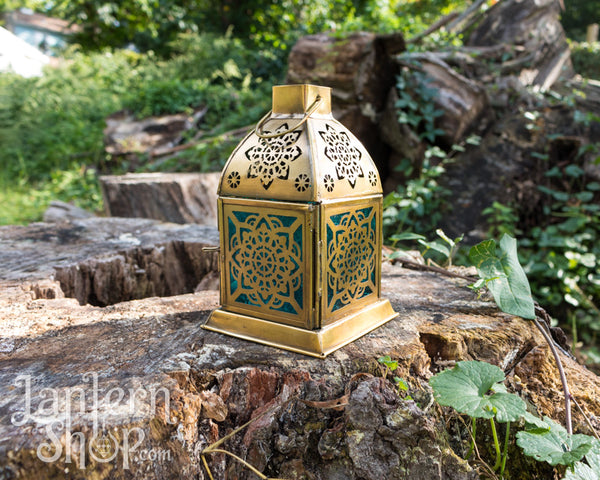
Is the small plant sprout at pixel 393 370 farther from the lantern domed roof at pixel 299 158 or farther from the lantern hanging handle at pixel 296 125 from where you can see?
the lantern hanging handle at pixel 296 125

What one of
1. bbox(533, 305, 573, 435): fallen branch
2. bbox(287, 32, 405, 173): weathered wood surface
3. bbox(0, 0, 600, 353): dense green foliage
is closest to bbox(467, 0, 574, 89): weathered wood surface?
bbox(0, 0, 600, 353): dense green foliage

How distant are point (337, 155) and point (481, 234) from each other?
2.46 metres

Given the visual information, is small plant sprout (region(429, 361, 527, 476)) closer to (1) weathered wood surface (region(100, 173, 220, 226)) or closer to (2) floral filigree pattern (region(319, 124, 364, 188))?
(2) floral filigree pattern (region(319, 124, 364, 188))

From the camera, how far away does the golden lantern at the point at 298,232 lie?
3.80ft

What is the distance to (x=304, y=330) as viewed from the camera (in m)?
1.16

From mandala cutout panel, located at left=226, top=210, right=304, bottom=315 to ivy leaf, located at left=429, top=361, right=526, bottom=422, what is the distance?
0.42 meters

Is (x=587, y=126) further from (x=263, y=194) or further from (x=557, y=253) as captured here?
(x=263, y=194)

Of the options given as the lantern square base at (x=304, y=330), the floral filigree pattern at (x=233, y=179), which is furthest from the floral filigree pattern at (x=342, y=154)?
the lantern square base at (x=304, y=330)

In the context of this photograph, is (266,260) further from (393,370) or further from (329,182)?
(393,370)

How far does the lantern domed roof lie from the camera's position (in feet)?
3.78

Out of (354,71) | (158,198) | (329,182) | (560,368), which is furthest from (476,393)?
(354,71)

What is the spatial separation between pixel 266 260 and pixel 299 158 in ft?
0.99

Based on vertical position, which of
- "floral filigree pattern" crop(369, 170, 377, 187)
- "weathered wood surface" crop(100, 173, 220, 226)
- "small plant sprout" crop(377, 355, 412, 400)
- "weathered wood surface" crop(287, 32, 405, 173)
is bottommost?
"small plant sprout" crop(377, 355, 412, 400)

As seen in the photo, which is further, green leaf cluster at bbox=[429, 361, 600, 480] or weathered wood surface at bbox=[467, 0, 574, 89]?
weathered wood surface at bbox=[467, 0, 574, 89]
